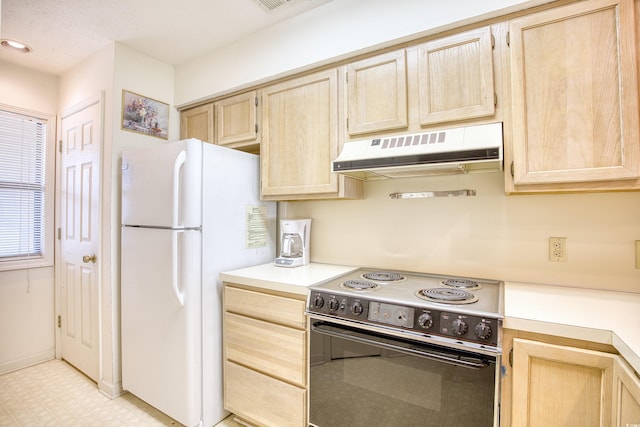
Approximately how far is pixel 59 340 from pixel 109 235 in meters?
1.40

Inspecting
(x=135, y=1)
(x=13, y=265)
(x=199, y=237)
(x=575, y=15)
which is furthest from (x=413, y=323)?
(x=13, y=265)

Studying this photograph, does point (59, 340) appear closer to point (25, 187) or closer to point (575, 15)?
point (25, 187)

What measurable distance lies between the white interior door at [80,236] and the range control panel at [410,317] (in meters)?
1.89

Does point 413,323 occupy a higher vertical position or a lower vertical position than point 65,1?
lower

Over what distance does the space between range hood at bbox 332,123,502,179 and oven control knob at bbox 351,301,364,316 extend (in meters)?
0.67

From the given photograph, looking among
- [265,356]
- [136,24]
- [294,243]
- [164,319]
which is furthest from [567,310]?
[136,24]

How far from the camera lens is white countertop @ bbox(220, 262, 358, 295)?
64.6 inches

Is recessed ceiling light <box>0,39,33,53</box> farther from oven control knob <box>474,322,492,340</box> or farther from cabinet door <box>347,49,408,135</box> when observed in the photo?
oven control knob <box>474,322,492,340</box>

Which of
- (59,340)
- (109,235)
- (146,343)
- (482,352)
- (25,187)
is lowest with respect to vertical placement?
(59,340)

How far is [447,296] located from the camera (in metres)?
1.36

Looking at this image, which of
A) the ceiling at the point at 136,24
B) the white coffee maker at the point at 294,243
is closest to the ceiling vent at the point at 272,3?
the ceiling at the point at 136,24

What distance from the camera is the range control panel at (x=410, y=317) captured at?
115 cm

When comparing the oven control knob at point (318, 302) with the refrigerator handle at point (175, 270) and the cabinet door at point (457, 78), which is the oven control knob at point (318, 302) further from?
the cabinet door at point (457, 78)

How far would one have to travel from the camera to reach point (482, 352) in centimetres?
114
